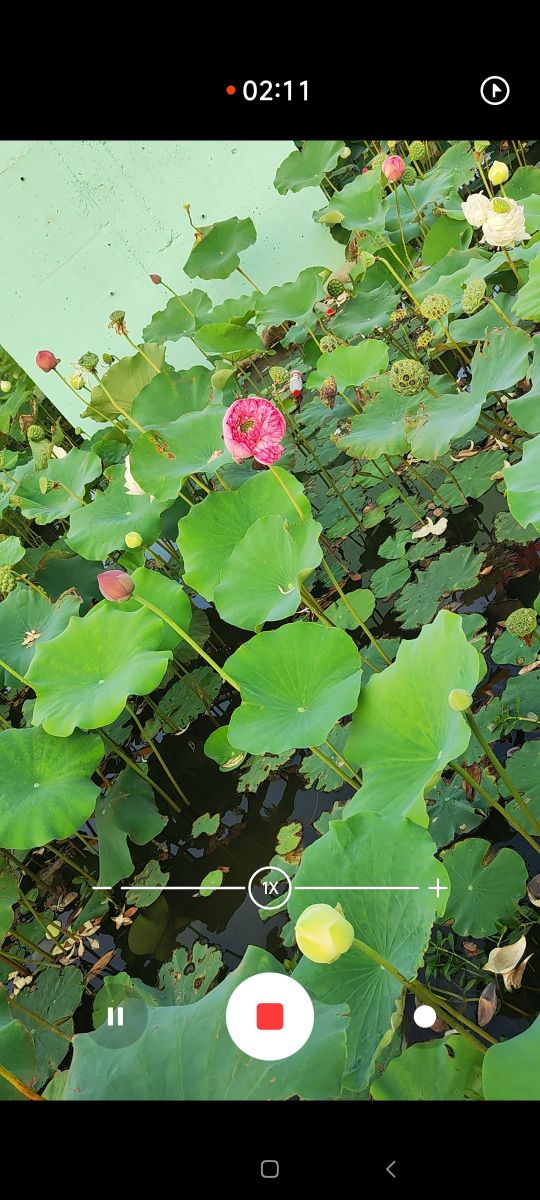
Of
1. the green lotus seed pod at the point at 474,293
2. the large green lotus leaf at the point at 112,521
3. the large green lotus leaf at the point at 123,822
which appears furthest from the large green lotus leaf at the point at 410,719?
the large green lotus leaf at the point at 112,521

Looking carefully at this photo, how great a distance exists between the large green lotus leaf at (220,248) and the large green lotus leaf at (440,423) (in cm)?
152

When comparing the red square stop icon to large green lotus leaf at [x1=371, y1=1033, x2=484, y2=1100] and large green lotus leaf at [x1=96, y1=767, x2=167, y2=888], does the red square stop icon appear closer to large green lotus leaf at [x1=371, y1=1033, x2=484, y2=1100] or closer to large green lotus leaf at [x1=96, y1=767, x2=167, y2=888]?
large green lotus leaf at [x1=371, y1=1033, x2=484, y2=1100]

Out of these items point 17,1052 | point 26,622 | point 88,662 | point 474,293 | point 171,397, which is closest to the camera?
point 17,1052

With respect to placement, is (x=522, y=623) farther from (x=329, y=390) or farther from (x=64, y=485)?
(x=64, y=485)

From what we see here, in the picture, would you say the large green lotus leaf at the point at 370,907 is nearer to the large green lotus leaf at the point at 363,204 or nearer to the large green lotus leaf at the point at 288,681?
the large green lotus leaf at the point at 288,681

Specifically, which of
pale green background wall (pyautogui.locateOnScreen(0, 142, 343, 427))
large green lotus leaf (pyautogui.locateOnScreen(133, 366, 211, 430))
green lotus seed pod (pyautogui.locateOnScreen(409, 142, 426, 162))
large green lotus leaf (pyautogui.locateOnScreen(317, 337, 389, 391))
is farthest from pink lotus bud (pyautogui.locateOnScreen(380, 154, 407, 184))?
pale green background wall (pyautogui.locateOnScreen(0, 142, 343, 427))

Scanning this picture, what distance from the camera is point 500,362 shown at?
5.28 feet

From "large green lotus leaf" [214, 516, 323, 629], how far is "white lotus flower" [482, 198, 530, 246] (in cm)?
75

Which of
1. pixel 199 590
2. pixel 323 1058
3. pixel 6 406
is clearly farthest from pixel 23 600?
pixel 6 406

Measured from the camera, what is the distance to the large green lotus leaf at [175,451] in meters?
1.96

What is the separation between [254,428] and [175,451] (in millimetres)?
669

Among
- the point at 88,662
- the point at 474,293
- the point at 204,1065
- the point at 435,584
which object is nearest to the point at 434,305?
the point at 474,293
